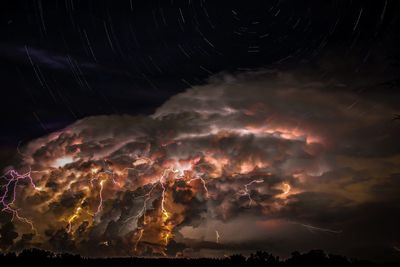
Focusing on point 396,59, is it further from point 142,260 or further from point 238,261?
point 142,260

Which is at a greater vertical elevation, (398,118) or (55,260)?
(398,118)

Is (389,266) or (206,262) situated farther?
(206,262)

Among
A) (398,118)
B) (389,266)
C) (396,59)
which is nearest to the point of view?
(389,266)

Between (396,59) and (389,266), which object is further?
(396,59)

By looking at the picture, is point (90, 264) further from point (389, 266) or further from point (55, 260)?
point (389, 266)

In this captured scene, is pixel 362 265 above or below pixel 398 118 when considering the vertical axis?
below

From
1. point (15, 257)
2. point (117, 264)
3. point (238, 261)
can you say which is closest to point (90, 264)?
point (117, 264)

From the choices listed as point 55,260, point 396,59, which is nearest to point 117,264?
point 55,260

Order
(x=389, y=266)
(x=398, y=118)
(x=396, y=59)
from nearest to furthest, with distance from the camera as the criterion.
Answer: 1. (x=389, y=266)
2. (x=398, y=118)
3. (x=396, y=59)

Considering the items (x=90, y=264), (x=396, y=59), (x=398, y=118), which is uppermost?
(x=396, y=59)
